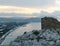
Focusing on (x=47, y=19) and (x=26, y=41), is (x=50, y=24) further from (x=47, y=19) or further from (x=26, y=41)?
(x=26, y=41)

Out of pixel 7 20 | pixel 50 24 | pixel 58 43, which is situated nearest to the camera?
pixel 58 43

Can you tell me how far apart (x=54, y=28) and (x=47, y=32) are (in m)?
1.85

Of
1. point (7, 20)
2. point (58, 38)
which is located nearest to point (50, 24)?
point (58, 38)

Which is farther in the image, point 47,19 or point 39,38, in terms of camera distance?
point 47,19

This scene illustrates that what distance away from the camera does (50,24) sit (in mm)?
31391

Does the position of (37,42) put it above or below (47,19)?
below

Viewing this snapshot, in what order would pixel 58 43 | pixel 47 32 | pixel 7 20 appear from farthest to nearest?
pixel 7 20 → pixel 47 32 → pixel 58 43

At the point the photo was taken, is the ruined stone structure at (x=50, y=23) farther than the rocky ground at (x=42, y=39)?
Yes

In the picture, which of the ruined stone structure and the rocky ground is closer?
the rocky ground

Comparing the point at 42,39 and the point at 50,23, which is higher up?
the point at 50,23

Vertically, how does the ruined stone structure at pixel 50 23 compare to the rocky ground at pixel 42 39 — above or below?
above

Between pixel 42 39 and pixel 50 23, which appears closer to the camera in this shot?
pixel 42 39

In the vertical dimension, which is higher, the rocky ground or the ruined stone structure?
the ruined stone structure

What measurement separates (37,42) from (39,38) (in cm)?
96
